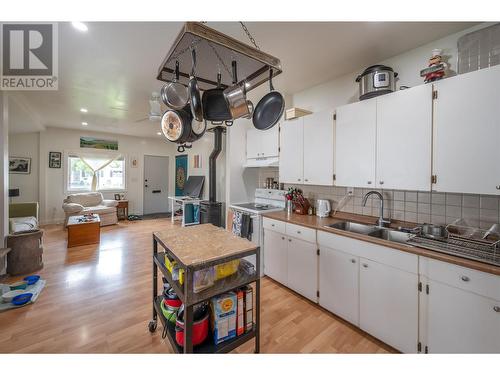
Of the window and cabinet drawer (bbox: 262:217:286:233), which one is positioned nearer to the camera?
cabinet drawer (bbox: 262:217:286:233)

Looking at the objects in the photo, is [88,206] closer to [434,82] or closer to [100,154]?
[100,154]

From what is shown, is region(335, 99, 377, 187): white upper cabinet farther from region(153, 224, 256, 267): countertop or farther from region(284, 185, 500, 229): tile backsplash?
region(153, 224, 256, 267): countertop

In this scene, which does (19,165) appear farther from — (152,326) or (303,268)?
(303,268)

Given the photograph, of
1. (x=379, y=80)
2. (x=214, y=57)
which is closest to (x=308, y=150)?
(x=379, y=80)

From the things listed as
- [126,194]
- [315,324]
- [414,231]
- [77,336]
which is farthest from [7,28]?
[126,194]

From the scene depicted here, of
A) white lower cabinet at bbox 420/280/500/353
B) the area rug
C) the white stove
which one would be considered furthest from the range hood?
the area rug

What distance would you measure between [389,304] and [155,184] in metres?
7.22

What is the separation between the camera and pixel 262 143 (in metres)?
3.29

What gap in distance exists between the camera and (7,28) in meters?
1.86

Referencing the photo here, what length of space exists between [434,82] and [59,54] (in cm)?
347

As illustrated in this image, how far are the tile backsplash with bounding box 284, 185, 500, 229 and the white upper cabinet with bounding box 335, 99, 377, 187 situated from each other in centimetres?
35

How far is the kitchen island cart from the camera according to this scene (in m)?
1.20

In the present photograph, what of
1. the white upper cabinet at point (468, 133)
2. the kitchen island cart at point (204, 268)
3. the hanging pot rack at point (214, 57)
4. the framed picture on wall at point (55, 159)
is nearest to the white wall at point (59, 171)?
the framed picture on wall at point (55, 159)

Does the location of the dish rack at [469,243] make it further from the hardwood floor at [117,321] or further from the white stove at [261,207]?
the white stove at [261,207]
